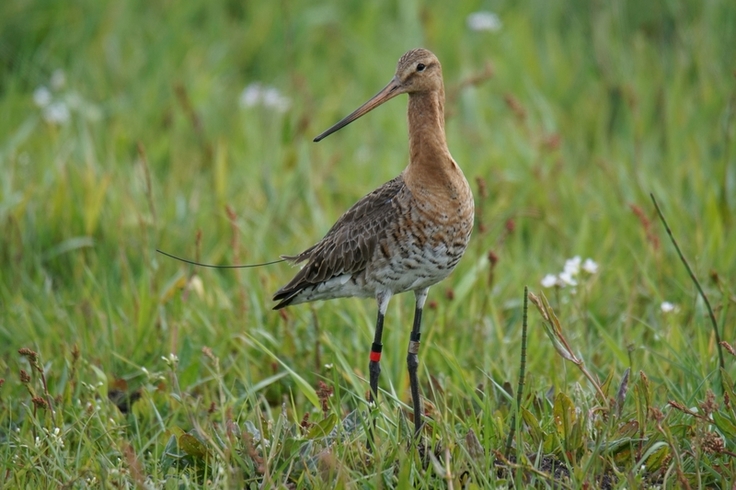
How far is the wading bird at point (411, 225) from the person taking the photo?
4324mm

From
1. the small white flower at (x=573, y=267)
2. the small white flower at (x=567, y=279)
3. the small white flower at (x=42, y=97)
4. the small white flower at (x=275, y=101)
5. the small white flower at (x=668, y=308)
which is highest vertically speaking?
the small white flower at (x=42, y=97)

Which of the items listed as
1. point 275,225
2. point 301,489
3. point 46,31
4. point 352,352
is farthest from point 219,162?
point 301,489

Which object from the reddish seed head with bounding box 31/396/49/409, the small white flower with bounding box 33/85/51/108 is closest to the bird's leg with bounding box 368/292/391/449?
the reddish seed head with bounding box 31/396/49/409

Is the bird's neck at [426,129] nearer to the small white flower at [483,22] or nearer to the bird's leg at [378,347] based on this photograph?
the bird's leg at [378,347]

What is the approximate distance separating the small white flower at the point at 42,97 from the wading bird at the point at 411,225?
4102 mm

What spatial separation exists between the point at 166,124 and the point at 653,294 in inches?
164

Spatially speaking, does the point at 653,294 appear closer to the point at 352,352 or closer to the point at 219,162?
the point at 352,352

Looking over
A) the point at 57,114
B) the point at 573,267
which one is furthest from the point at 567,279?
the point at 57,114

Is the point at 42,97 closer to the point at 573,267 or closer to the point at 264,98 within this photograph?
the point at 264,98

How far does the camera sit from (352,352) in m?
5.26

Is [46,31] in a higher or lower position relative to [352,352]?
higher

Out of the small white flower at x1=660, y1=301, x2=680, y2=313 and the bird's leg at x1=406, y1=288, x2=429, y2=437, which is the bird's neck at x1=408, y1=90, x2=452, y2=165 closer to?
the bird's leg at x1=406, y1=288, x2=429, y2=437

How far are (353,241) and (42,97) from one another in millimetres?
4313

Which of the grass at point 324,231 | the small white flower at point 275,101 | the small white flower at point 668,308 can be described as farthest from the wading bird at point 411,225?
the small white flower at point 275,101
